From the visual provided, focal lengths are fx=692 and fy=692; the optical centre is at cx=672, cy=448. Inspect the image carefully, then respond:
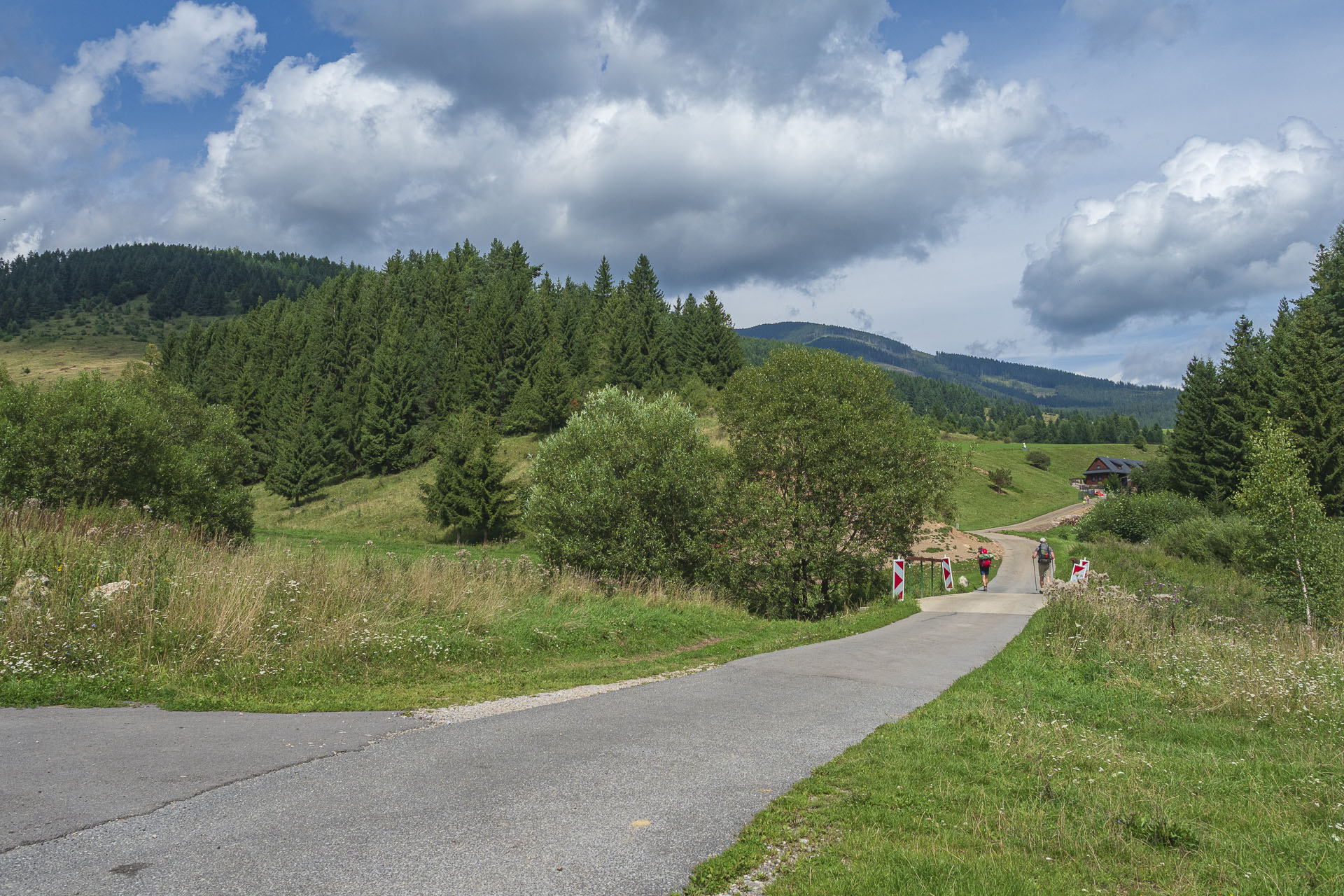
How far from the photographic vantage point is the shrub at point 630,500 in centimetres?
2228

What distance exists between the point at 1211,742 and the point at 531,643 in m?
9.98

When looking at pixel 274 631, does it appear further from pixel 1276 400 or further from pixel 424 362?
pixel 424 362

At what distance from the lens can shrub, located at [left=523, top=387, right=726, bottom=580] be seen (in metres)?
22.3

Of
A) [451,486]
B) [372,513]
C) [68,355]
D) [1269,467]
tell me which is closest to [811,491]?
[1269,467]

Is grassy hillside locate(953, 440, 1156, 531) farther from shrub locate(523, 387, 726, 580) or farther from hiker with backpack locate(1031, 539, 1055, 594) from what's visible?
shrub locate(523, 387, 726, 580)

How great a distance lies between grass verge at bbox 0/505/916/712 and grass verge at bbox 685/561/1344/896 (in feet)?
16.7

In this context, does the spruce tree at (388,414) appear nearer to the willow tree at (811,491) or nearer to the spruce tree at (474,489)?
the spruce tree at (474,489)

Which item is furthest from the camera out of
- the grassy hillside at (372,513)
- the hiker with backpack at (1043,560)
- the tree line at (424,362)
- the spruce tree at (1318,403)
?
the tree line at (424,362)

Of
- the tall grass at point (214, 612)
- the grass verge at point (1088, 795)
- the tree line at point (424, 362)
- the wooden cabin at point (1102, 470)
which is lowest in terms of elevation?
the grass verge at point (1088, 795)

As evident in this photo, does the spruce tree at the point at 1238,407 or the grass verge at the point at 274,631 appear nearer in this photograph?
the grass verge at the point at 274,631

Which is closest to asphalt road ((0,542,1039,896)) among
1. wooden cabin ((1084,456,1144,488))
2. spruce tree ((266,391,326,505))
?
spruce tree ((266,391,326,505))

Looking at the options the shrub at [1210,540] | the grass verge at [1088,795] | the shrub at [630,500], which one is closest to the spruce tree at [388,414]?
the shrub at [630,500]

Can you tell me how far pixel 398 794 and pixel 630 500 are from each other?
1717 cm

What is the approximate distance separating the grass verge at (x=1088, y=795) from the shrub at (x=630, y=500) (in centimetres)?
1267
